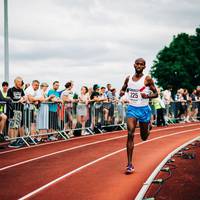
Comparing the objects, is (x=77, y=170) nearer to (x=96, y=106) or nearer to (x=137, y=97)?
(x=137, y=97)

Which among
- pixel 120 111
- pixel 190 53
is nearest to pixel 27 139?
pixel 120 111

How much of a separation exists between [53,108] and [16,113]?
6.09 feet

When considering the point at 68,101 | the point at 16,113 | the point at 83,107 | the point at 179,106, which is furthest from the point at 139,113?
the point at 179,106

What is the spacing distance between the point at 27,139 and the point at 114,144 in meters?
2.95

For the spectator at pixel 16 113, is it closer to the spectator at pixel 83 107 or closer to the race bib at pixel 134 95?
the spectator at pixel 83 107

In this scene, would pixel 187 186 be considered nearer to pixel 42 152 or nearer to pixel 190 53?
pixel 42 152

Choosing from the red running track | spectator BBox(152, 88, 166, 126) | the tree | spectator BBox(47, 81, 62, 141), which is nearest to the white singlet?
the red running track

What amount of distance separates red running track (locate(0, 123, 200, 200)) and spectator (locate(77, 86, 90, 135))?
7.50ft

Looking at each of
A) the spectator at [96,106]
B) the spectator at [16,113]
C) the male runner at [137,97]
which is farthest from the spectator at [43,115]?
the male runner at [137,97]

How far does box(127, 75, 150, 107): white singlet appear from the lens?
8.94 m

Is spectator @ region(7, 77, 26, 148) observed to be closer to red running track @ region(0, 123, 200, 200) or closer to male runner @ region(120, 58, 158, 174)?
red running track @ region(0, 123, 200, 200)

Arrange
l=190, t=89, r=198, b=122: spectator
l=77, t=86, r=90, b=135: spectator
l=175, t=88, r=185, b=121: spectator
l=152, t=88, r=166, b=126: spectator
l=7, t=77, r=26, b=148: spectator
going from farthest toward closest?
l=190, t=89, r=198, b=122: spectator < l=175, t=88, r=185, b=121: spectator < l=152, t=88, r=166, b=126: spectator < l=77, t=86, r=90, b=135: spectator < l=7, t=77, r=26, b=148: spectator

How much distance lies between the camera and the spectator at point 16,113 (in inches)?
546

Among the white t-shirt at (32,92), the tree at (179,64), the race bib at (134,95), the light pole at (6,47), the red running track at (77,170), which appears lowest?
the red running track at (77,170)
